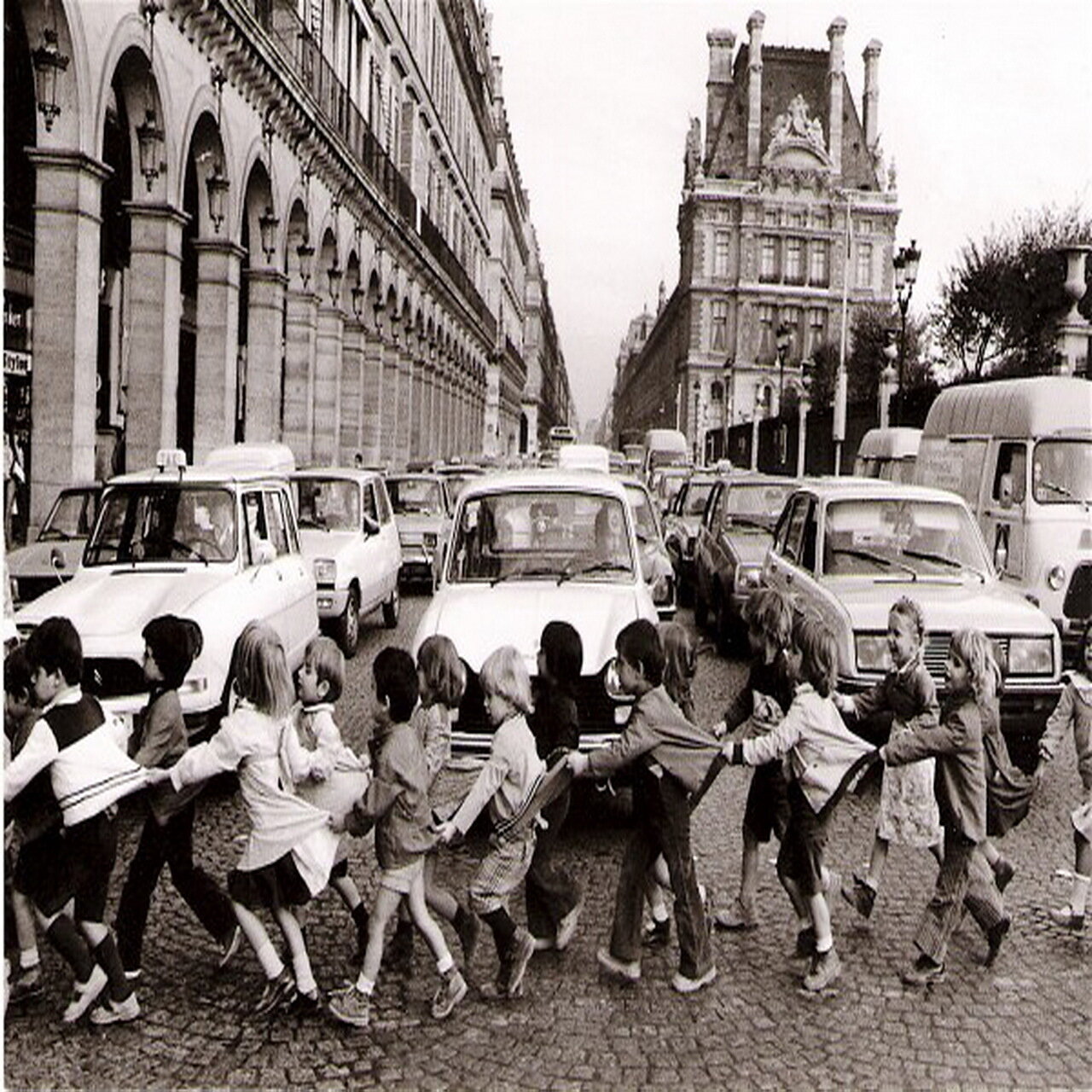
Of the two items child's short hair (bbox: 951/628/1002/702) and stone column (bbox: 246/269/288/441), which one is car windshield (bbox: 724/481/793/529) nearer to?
stone column (bbox: 246/269/288/441)

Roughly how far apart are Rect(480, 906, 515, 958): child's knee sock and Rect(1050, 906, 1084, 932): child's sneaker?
258cm

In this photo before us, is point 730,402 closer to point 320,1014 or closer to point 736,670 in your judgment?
point 736,670

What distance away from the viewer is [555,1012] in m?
5.02

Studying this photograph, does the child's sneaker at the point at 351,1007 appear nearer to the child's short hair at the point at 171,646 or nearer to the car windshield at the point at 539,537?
the child's short hair at the point at 171,646

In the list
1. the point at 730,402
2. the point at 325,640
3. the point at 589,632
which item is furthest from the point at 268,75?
the point at 730,402

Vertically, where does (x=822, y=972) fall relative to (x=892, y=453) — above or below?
below

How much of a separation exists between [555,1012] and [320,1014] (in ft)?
2.76

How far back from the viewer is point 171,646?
5.03m

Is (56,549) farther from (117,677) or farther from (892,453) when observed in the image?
(892,453)

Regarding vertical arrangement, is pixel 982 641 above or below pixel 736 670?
above

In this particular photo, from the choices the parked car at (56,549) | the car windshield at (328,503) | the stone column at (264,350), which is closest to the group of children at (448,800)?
the parked car at (56,549)

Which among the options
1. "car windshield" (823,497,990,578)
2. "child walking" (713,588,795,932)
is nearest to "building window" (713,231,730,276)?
"car windshield" (823,497,990,578)

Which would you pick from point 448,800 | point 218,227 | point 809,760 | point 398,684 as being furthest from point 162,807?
point 218,227

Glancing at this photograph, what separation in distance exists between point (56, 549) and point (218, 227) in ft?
35.7
